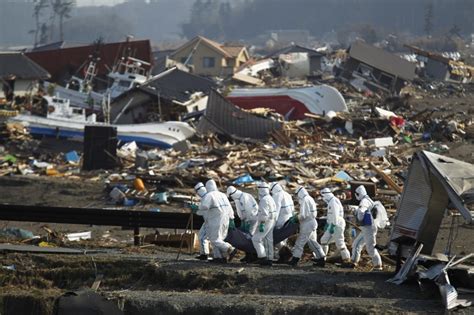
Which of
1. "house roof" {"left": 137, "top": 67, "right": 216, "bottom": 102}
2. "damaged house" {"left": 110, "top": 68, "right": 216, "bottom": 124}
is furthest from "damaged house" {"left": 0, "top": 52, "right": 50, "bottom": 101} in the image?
"damaged house" {"left": 110, "top": 68, "right": 216, "bottom": 124}

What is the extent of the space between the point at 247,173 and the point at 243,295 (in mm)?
15456

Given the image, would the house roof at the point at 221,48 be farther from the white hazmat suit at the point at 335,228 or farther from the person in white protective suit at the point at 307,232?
the person in white protective suit at the point at 307,232

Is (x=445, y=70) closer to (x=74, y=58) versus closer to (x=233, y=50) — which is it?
(x=233, y=50)

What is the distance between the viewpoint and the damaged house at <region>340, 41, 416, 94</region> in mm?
60125

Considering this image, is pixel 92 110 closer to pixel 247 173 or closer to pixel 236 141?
pixel 236 141

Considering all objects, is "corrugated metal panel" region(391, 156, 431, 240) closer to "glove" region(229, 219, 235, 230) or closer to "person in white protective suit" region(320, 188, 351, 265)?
"person in white protective suit" region(320, 188, 351, 265)

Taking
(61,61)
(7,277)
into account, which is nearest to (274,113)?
(61,61)

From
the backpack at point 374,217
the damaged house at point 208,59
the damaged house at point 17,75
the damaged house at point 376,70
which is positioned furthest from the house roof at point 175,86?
the backpack at point 374,217

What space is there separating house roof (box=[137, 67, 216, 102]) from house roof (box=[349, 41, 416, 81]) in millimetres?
15195

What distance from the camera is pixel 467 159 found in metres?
31.1

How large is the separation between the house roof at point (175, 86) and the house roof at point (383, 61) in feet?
49.9

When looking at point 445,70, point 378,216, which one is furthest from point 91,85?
point 378,216

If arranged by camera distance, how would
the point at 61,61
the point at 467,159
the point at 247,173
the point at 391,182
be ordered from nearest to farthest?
the point at 391,182
the point at 247,173
the point at 467,159
the point at 61,61

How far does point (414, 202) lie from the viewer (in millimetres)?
13445
